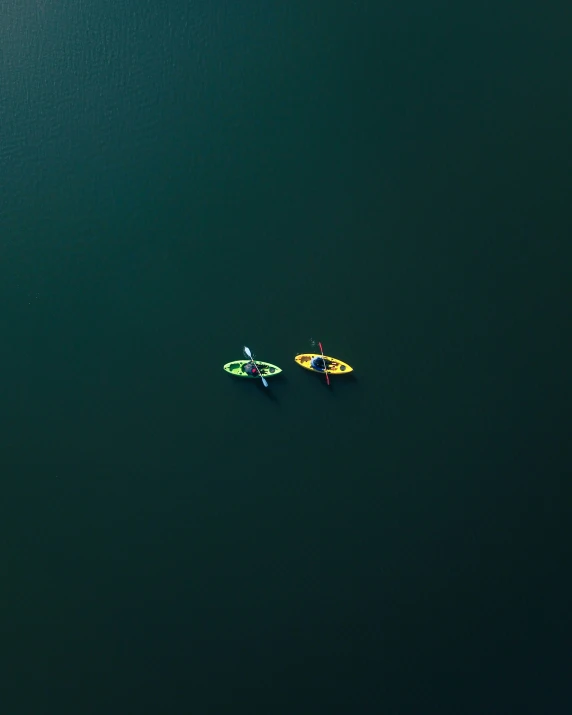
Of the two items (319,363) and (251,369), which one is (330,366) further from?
(251,369)

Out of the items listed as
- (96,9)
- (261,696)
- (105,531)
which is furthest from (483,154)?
(261,696)

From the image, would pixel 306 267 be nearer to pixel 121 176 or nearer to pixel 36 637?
pixel 121 176

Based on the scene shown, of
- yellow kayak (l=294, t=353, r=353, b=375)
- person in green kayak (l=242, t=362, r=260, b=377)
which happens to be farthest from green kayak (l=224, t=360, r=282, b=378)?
yellow kayak (l=294, t=353, r=353, b=375)

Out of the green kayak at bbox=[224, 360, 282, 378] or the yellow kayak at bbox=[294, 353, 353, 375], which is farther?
the green kayak at bbox=[224, 360, 282, 378]

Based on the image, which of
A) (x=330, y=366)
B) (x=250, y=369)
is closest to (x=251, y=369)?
(x=250, y=369)

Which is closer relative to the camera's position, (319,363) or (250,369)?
(319,363)

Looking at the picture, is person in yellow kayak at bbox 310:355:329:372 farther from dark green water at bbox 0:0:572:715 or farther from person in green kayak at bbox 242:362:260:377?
person in green kayak at bbox 242:362:260:377

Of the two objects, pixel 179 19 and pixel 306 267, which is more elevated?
pixel 179 19
